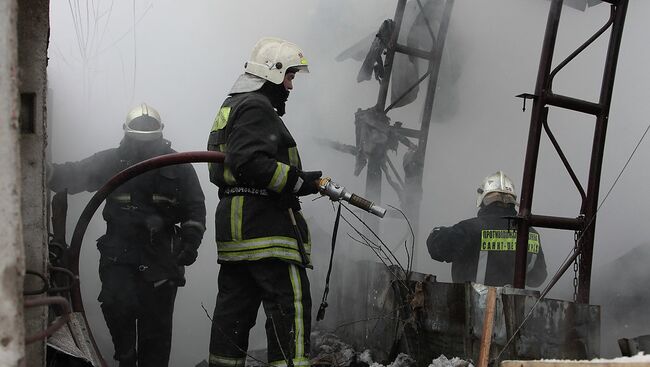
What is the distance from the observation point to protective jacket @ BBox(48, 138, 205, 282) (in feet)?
16.6

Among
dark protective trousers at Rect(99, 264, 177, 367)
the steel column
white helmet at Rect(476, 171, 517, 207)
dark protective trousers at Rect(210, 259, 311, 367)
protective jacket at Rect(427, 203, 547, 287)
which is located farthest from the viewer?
white helmet at Rect(476, 171, 517, 207)

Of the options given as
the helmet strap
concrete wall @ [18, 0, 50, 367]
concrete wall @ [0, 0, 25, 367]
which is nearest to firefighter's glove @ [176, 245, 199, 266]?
the helmet strap

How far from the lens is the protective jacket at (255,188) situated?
3.55m

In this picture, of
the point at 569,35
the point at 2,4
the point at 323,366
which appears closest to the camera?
the point at 2,4

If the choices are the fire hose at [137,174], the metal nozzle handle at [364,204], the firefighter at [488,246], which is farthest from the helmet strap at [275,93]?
the firefighter at [488,246]

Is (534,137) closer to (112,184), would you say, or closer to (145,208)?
(145,208)

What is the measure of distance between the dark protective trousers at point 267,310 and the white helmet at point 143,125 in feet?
5.72

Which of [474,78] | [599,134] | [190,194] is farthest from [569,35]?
[190,194]

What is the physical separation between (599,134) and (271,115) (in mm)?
2821

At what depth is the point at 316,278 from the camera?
274 inches

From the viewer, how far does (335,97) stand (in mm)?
7785

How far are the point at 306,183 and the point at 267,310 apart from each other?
66cm

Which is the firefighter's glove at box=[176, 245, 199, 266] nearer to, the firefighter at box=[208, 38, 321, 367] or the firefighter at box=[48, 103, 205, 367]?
the firefighter at box=[48, 103, 205, 367]

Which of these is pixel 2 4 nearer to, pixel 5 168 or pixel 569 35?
pixel 5 168
